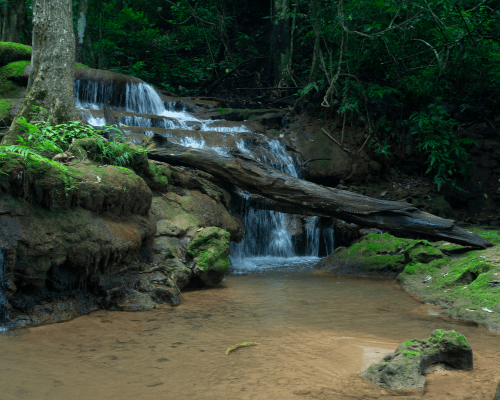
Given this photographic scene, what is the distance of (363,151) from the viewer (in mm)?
11688

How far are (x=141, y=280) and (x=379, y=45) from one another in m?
9.84

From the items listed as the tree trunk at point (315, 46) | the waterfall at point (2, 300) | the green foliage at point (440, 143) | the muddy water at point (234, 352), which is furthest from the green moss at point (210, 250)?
the tree trunk at point (315, 46)

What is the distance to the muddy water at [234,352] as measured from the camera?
2.79 metres

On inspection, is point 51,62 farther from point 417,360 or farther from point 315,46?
point 315,46

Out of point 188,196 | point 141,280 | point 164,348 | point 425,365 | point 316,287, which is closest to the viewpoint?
point 425,365

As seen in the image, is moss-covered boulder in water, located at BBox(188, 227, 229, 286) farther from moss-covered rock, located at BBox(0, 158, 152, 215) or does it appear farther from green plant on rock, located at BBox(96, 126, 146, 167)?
green plant on rock, located at BBox(96, 126, 146, 167)

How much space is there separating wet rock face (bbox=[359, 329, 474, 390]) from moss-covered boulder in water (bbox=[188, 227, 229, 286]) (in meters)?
3.32

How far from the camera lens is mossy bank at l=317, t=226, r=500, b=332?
182 inches

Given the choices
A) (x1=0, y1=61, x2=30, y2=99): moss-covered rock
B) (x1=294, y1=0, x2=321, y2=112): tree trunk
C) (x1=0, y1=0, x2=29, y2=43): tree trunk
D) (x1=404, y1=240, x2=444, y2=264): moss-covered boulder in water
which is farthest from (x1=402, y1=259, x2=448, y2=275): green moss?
(x1=0, y1=0, x2=29, y2=43): tree trunk

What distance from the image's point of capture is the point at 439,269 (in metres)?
6.33

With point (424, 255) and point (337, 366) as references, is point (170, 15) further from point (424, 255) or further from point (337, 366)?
point (337, 366)

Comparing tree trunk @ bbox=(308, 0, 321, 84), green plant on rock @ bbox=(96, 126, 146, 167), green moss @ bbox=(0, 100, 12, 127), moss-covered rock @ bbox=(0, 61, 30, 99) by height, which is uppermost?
tree trunk @ bbox=(308, 0, 321, 84)

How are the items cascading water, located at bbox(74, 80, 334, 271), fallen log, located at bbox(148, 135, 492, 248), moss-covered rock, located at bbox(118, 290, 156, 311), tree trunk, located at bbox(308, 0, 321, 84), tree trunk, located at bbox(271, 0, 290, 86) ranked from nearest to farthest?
moss-covered rock, located at bbox(118, 290, 156, 311) < fallen log, located at bbox(148, 135, 492, 248) < cascading water, located at bbox(74, 80, 334, 271) < tree trunk, located at bbox(308, 0, 321, 84) < tree trunk, located at bbox(271, 0, 290, 86)

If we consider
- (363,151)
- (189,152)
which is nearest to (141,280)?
(189,152)
